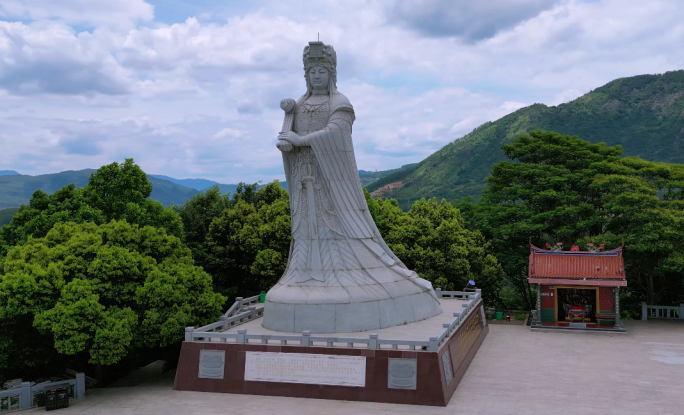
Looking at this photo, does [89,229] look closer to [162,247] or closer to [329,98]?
[162,247]

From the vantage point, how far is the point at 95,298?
585 inches

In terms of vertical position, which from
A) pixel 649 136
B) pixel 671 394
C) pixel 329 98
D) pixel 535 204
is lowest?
pixel 671 394

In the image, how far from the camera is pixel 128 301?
16156 millimetres

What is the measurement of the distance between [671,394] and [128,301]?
548 inches

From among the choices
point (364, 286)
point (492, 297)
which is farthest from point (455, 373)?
Answer: point (492, 297)

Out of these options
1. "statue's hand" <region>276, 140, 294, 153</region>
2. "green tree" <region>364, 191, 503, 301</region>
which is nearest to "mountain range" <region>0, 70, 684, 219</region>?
"green tree" <region>364, 191, 503, 301</region>

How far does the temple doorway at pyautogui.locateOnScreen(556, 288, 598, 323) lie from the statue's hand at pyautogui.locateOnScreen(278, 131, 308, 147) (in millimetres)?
11793

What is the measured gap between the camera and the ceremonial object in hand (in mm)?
17500

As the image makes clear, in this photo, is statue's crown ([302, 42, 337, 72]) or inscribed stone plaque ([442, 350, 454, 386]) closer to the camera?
inscribed stone plaque ([442, 350, 454, 386])

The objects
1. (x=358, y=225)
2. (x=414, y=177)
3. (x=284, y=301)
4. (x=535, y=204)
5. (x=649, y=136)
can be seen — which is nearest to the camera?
(x=284, y=301)

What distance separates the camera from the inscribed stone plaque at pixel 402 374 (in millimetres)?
13562

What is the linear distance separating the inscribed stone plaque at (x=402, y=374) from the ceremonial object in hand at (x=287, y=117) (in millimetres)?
7157

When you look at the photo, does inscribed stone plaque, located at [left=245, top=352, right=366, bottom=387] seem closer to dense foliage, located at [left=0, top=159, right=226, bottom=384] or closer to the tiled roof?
dense foliage, located at [left=0, top=159, right=226, bottom=384]

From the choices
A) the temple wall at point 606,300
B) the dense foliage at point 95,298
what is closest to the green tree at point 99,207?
the dense foliage at point 95,298
